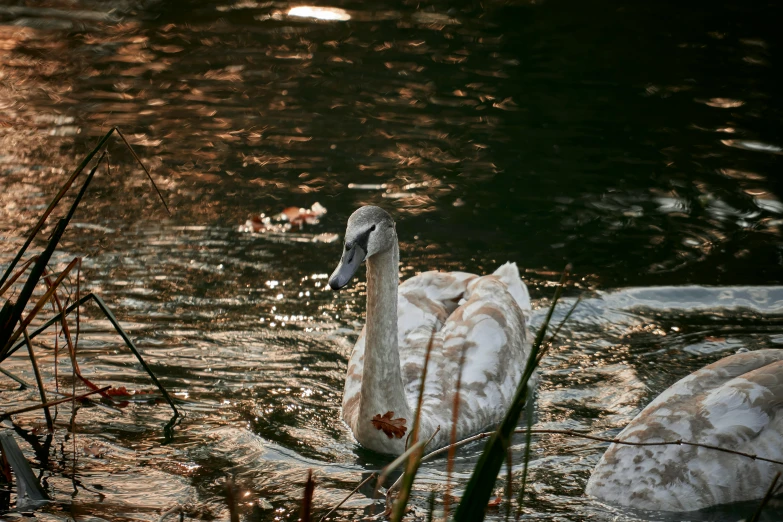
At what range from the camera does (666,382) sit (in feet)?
26.6

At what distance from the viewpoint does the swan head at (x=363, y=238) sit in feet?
21.4

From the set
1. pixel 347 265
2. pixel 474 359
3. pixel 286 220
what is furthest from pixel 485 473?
pixel 286 220

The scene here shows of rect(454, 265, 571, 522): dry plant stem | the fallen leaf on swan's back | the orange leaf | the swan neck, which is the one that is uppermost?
rect(454, 265, 571, 522): dry plant stem

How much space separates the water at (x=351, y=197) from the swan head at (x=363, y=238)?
1.35 m

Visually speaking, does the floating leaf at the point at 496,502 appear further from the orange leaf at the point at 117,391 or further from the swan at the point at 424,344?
the orange leaf at the point at 117,391

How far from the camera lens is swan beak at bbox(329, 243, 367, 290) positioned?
633 cm

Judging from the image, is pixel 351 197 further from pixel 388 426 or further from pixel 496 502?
pixel 496 502

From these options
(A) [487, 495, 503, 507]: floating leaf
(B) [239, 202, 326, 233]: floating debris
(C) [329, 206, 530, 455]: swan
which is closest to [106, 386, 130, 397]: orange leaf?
(C) [329, 206, 530, 455]: swan

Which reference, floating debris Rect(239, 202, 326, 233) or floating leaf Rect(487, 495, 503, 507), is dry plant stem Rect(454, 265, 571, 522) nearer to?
floating leaf Rect(487, 495, 503, 507)

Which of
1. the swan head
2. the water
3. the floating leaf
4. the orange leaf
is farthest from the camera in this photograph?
the orange leaf

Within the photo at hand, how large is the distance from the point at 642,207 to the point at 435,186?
2245 mm

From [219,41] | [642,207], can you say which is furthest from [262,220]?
[219,41]

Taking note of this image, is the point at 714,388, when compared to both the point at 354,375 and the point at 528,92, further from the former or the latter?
the point at 528,92

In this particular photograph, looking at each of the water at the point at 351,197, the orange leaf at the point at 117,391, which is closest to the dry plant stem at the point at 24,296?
the water at the point at 351,197
